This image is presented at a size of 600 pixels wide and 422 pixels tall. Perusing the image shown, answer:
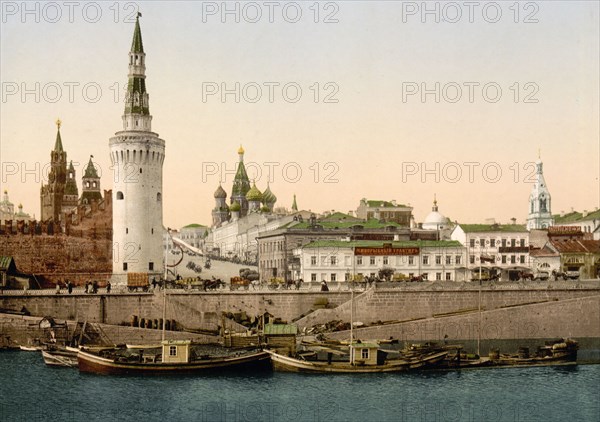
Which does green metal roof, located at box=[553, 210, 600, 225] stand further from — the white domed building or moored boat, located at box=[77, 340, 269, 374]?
moored boat, located at box=[77, 340, 269, 374]

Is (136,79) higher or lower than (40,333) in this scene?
higher

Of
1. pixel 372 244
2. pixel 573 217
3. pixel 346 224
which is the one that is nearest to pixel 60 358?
pixel 372 244

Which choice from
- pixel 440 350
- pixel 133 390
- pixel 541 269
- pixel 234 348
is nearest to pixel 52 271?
pixel 234 348

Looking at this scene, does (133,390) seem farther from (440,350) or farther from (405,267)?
(405,267)

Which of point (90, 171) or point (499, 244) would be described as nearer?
point (499, 244)

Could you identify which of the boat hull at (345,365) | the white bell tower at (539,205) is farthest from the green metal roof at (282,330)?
the white bell tower at (539,205)

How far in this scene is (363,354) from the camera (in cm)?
5628

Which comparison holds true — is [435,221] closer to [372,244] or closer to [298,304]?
[372,244]

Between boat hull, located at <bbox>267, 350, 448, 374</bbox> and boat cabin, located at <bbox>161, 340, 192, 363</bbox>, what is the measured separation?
18.8 ft

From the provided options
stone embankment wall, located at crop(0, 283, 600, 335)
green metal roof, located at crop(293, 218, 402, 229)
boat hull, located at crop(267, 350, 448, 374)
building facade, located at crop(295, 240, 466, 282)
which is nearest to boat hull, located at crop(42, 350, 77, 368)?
stone embankment wall, located at crop(0, 283, 600, 335)

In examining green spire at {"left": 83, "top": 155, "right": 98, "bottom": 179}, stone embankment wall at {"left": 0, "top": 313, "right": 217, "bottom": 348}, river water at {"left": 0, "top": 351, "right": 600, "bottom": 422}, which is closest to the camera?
river water at {"left": 0, "top": 351, "right": 600, "bottom": 422}

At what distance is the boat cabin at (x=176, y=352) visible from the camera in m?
55.4

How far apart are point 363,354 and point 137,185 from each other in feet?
122

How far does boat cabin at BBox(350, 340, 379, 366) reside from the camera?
5569 centimetres
